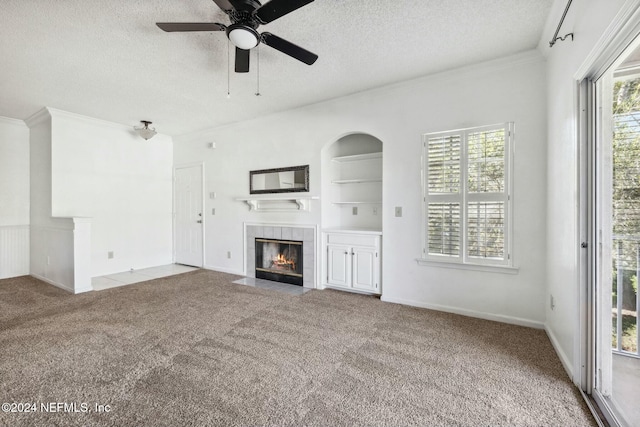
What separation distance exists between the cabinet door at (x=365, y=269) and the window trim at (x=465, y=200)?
590 mm

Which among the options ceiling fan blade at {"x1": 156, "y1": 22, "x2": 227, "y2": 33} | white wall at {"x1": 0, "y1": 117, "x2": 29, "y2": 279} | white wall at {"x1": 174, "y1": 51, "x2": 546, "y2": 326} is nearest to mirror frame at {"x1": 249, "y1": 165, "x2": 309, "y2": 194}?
white wall at {"x1": 174, "y1": 51, "x2": 546, "y2": 326}

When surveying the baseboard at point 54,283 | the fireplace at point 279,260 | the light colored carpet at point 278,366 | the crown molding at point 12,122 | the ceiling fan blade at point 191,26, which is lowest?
the light colored carpet at point 278,366

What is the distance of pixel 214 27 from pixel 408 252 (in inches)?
112

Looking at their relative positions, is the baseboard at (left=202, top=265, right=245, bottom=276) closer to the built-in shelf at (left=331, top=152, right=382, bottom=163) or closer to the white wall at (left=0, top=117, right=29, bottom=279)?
the built-in shelf at (left=331, top=152, right=382, bottom=163)

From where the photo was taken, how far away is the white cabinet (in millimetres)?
3713

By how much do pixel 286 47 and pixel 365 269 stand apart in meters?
2.64

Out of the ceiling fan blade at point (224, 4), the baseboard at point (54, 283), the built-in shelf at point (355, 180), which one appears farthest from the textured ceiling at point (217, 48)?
the baseboard at point (54, 283)

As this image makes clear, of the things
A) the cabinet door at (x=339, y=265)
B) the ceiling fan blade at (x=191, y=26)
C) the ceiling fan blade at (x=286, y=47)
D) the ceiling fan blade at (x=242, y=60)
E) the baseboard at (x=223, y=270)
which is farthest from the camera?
the baseboard at (x=223, y=270)

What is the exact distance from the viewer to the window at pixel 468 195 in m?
2.92

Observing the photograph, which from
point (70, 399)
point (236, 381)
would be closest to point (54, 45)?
point (70, 399)

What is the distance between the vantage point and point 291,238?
175 inches

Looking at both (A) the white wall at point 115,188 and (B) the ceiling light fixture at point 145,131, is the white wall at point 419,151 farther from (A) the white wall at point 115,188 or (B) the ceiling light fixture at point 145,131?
(A) the white wall at point 115,188

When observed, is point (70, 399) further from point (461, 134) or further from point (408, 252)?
point (461, 134)

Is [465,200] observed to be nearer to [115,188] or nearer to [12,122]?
[115,188]
